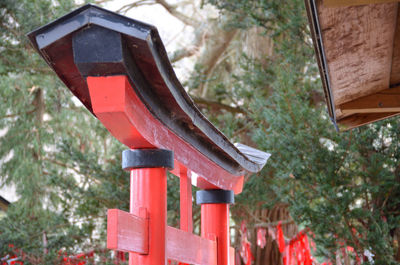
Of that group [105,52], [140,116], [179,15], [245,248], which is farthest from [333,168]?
[179,15]

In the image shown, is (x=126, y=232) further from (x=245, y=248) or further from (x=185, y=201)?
(x=245, y=248)

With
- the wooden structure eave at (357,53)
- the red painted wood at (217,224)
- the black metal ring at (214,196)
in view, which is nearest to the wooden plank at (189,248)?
the red painted wood at (217,224)

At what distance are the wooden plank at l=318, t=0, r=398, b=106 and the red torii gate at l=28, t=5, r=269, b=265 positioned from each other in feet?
2.11

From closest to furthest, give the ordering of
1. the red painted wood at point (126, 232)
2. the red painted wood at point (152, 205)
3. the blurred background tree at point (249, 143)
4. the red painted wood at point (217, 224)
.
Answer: the red painted wood at point (126, 232) < the red painted wood at point (152, 205) < the red painted wood at point (217, 224) < the blurred background tree at point (249, 143)

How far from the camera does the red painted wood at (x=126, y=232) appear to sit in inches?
60.2

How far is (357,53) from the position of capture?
2.14 metres

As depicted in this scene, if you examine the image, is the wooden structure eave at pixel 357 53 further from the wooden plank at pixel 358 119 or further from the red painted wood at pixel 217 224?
the red painted wood at pixel 217 224

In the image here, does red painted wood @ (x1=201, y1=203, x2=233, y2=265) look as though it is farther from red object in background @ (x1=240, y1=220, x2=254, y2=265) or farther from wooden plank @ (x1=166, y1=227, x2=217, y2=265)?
red object in background @ (x1=240, y1=220, x2=254, y2=265)

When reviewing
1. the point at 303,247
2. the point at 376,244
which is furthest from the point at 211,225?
the point at 303,247

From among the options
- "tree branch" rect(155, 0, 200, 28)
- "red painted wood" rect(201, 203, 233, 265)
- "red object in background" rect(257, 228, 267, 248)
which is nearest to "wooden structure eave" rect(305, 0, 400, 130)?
"red painted wood" rect(201, 203, 233, 265)

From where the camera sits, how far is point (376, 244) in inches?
150

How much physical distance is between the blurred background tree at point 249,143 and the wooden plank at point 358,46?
1724 mm

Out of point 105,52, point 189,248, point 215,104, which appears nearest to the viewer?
point 105,52

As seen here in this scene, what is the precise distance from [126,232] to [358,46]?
4.22 feet
